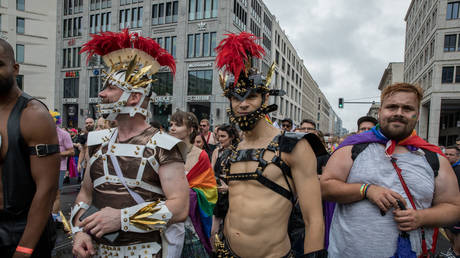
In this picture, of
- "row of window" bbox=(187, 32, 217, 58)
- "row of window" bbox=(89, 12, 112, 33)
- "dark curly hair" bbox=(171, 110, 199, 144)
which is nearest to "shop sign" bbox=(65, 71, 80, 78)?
"row of window" bbox=(89, 12, 112, 33)

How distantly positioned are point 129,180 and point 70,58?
4408 cm

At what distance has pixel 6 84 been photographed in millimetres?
1996

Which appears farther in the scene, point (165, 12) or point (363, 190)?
point (165, 12)

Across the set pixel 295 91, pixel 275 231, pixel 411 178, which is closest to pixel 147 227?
pixel 275 231

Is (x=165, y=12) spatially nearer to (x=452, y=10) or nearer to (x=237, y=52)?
(x=452, y=10)

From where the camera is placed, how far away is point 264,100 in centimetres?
233

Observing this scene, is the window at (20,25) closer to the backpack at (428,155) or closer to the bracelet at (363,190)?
the backpack at (428,155)

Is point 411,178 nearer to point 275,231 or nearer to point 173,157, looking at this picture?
point 275,231

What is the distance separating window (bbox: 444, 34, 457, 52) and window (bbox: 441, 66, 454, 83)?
1727 millimetres

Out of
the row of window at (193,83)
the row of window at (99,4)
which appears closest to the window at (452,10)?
the row of window at (193,83)

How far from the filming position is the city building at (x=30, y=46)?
23312 mm

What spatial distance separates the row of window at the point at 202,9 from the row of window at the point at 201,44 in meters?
2.10

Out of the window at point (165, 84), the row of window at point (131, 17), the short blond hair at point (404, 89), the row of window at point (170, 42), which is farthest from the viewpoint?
the row of window at point (131, 17)

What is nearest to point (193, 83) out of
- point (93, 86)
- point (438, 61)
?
point (93, 86)
